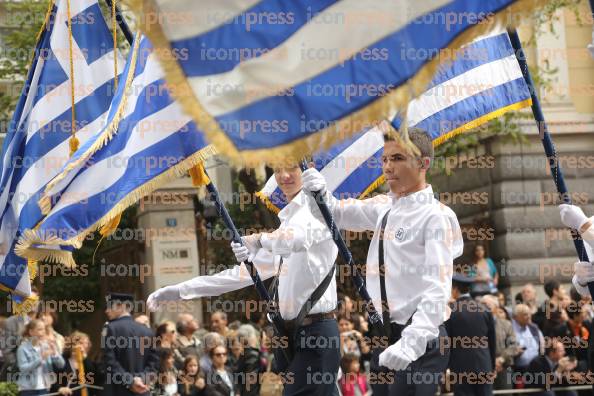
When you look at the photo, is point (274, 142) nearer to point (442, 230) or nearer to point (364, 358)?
point (442, 230)

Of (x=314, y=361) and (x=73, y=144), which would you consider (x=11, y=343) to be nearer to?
(x=73, y=144)

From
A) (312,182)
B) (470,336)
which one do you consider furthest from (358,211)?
(470,336)

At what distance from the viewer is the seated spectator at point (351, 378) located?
14570 millimetres

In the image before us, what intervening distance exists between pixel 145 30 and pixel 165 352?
31.2 feet

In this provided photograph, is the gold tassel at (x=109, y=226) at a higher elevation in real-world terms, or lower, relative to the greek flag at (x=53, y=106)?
lower

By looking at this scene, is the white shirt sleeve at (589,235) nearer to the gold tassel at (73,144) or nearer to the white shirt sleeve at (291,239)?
the white shirt sleeve at (291,239)

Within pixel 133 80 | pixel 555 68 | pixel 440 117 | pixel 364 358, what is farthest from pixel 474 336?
pixel 555 68

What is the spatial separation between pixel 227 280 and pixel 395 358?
2.64 meters

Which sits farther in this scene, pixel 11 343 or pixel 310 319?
pixel 11 343

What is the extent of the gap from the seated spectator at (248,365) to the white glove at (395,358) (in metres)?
6.77

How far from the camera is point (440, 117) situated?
31.2 feet

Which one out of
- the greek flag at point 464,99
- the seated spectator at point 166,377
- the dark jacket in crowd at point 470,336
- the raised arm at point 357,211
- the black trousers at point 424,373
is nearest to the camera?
the black trousers at point 424,373

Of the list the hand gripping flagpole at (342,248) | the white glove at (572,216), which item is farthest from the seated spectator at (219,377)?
the white glove at (572,216)

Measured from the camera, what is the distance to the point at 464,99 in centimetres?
953
